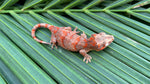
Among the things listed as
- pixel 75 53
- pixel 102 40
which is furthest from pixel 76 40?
pixel 102 40

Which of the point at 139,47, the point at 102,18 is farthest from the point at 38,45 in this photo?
the point at 139,47

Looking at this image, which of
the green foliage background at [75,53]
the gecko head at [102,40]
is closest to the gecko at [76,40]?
the gecko head at [102,40]

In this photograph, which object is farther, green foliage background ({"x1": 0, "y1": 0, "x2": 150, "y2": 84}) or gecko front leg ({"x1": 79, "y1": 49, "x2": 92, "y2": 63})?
gecko front leg ({"x1": 79, "y1": 49, "x2": 92, "y2": 63})

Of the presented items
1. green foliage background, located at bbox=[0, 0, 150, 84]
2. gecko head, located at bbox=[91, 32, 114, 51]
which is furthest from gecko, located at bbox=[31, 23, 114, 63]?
green foliage background, located at bbox=[0, 0, 150, 84]

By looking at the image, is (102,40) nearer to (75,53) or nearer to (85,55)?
(85,55)

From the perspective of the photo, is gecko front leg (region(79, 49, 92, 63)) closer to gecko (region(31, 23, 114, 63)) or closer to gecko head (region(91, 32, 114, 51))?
gecko (region(31, 23, 114, 63))

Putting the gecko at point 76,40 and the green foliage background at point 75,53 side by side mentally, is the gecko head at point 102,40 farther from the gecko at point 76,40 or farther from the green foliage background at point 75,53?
the green foliage background at point 75,53

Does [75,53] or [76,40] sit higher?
[76,40]

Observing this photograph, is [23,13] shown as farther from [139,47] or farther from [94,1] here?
[139,47]
